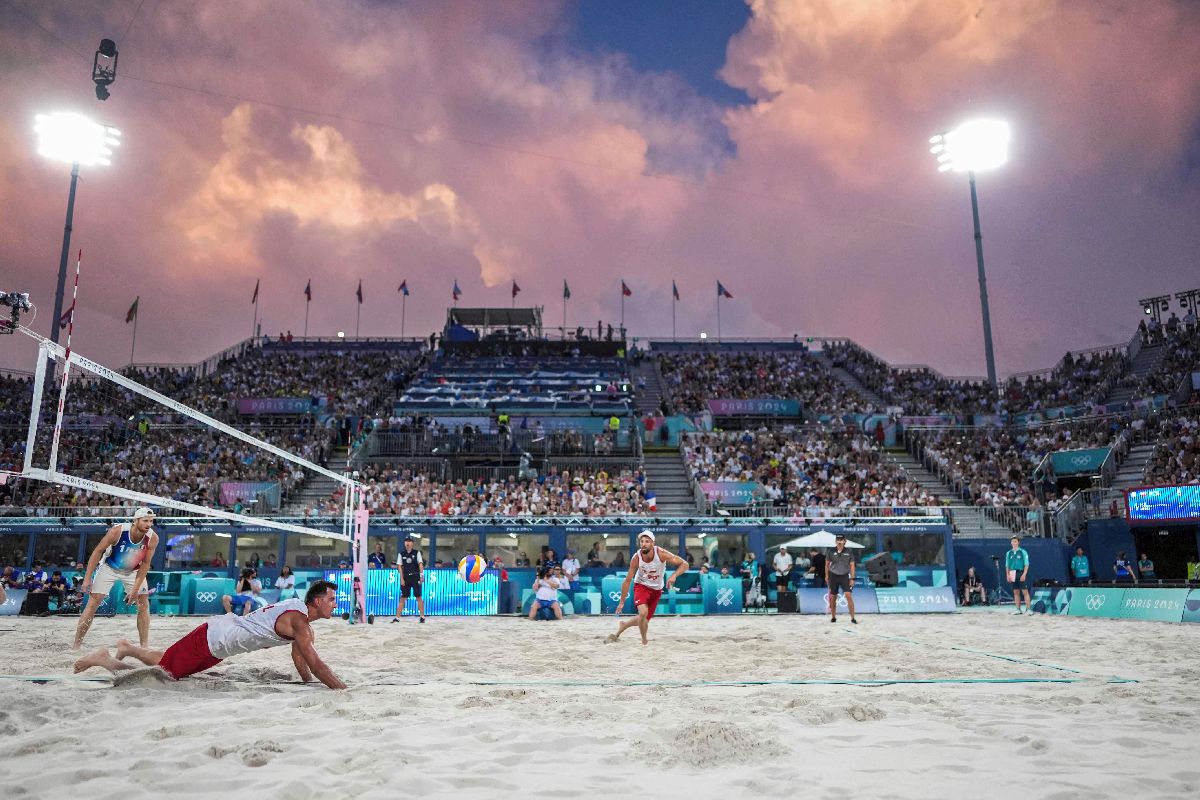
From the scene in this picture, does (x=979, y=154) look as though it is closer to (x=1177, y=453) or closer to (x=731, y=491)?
(x=1177, y=453)

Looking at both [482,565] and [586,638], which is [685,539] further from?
[586,638]

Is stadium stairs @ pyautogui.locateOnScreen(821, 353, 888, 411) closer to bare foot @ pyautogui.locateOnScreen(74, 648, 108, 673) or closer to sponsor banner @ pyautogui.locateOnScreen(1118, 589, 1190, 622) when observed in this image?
sponsor banner @ pyautogui.locateOnScreen(1118, 589, 1190, 622)

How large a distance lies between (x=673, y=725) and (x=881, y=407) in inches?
1231

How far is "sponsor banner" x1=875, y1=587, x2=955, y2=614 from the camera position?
1934 cm

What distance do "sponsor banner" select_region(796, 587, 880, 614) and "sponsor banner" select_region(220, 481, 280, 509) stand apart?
1589cm

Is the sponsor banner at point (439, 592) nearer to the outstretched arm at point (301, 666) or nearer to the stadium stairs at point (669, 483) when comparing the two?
the stadium stairs at point (669, 483)

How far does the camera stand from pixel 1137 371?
107ft

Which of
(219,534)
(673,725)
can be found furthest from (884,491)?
(673,725)

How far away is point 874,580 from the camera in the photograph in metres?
21.2

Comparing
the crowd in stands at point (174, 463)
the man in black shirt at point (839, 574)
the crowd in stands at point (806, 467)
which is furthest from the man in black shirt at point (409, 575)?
the crowd in stands at point (806, 467)

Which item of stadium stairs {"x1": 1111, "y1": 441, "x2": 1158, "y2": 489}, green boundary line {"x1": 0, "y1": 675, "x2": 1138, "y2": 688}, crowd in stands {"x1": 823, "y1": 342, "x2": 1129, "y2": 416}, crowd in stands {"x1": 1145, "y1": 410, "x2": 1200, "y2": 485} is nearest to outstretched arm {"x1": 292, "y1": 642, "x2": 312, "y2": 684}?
green boundary line {"x1": 0, "y1": 675, "x2": 1138, "y2": 688}

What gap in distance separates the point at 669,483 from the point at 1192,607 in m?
15.5

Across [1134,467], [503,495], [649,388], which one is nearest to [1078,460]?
[1134,467]

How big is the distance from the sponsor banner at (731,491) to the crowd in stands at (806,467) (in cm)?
43
